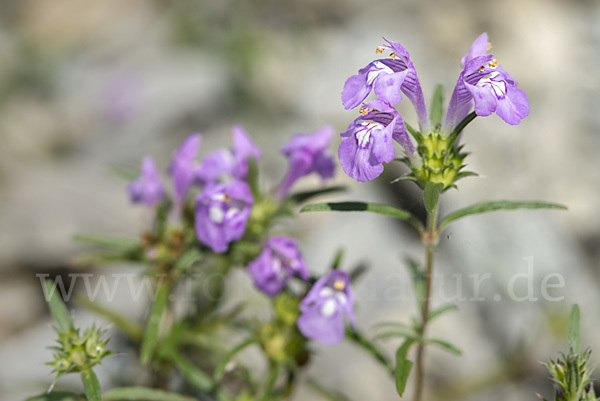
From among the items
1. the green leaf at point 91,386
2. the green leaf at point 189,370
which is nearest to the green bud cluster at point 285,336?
the green leaf at point 189,370

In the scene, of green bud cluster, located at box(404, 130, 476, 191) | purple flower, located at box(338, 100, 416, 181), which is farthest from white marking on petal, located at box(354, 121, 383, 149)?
green bud cluster, located at box(404, 130, 476, 191)

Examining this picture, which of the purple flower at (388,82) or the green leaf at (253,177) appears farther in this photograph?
the green leaf at (253,177)

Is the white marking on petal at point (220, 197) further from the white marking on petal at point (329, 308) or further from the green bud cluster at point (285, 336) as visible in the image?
the white marking on petal at point (329, 308)

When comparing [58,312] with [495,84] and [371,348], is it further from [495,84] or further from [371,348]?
[495,84]

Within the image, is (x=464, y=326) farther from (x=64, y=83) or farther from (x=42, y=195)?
(x=64, y=83)

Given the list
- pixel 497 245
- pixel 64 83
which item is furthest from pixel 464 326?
pixel 64 83

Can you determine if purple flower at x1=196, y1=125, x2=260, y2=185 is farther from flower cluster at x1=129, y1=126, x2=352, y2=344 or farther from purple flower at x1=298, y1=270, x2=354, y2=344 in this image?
purple flower at x1=298, y1=270, x2=354, y2=344
